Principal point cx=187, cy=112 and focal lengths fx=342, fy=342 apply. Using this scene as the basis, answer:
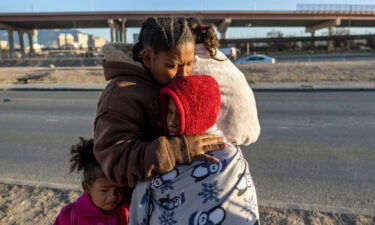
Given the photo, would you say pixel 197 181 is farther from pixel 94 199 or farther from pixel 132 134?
pixel 94 199

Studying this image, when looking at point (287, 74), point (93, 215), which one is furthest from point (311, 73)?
point (93, 215)

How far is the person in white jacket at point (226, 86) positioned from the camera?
157 centimetres

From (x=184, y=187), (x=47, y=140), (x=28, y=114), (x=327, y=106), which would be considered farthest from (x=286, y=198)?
(x=28, y=114)

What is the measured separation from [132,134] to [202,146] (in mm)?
291

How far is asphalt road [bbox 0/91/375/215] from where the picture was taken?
402 centimetres

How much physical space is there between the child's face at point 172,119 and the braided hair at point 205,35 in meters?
0.43

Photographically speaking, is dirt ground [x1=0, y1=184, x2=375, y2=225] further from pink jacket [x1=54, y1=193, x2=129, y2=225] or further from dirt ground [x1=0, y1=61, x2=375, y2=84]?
dirt ground [x1=0, y1=61, x2=375, y2=84]

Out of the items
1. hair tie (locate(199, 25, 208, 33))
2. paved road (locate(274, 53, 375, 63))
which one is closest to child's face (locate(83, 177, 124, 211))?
hair tie (locate(199, 25, 208, 33))

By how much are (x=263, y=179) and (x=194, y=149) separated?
334 centimetres

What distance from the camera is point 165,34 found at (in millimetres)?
1407

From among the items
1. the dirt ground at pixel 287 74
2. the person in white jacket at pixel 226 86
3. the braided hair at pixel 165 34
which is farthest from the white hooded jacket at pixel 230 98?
the dirt ground at pixel 287 74

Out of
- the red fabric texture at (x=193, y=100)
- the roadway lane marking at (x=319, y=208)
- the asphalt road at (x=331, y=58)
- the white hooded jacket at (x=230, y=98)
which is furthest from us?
the asphalt road at (x=331, y=58)

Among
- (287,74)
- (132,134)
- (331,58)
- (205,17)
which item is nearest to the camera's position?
(132,134)

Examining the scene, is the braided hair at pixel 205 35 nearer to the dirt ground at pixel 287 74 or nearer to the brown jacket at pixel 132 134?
the brown jacket at pixel 132 134
